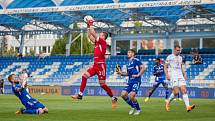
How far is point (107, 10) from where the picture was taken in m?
44.4

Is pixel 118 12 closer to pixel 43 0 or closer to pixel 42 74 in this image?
pixel 43 0

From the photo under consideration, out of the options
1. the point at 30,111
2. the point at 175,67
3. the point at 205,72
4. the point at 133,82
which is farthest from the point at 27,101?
the point at 205,72

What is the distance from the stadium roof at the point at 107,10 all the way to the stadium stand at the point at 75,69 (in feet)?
10.8

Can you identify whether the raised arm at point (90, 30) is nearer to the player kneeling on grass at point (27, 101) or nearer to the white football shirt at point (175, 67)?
the player kneeling on grass at point (27, 101)

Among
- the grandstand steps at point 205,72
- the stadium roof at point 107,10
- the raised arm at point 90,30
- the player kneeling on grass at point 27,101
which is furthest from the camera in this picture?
the grandstand steps at point 205,72

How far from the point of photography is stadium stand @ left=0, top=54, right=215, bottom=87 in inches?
1724

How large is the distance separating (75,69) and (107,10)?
7491mm

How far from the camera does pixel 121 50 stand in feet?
171

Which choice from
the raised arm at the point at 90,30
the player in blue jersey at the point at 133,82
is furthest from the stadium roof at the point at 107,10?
the raised arm at the point at 90,30

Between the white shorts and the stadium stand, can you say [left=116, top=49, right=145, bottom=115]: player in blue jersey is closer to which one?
the white shorts

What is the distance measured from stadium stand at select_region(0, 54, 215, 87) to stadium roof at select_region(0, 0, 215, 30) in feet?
10.8

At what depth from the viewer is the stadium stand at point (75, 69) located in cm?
4378

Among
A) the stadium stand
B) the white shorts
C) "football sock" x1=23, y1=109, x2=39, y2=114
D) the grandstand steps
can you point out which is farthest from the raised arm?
the grandstand steps

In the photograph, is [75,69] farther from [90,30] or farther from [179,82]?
[90,30]
